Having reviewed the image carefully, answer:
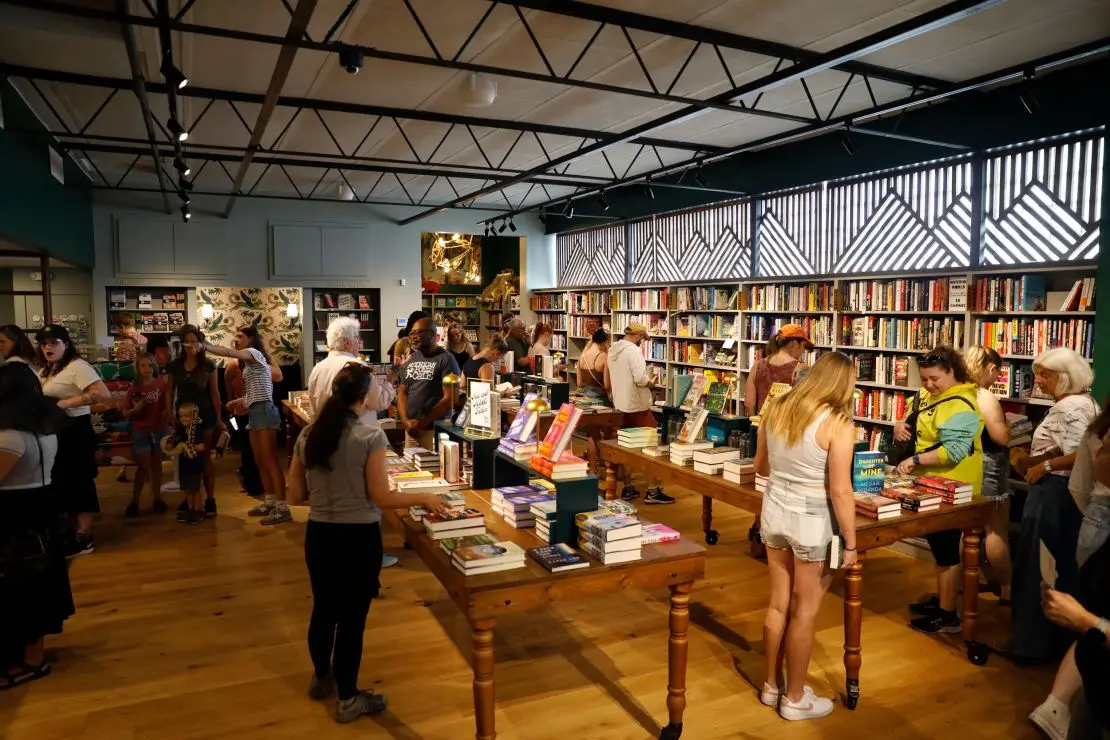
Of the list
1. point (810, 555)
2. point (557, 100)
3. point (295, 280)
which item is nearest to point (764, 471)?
point (810, 555)

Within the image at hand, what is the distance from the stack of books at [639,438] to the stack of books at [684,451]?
21.3 inches

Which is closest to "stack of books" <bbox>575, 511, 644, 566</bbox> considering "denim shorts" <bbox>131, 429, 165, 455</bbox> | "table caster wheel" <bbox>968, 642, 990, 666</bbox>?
"table caster wheel" <bbox>968, 642, 990, 666</bbox>

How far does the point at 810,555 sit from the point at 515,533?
4.53 feet

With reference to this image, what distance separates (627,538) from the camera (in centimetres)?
317

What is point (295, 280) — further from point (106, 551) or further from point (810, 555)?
point (810, 555)

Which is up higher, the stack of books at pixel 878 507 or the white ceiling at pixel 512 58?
the white ceiling at pixel 512 58

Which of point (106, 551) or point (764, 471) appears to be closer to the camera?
point (764, 471)

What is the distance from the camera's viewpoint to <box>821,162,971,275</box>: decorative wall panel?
7469mm

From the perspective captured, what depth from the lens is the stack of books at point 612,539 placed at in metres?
3.13

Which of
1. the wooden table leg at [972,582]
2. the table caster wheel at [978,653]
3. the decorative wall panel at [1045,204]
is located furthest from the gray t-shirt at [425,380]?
the decorative wall panel at [1045,204]

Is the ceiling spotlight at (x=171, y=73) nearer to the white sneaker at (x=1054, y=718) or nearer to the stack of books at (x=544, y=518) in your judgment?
the stack of books at (x=544, y=518)

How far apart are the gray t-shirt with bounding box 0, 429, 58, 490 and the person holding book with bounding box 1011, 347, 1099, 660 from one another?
533 centimetres

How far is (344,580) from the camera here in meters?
3.26

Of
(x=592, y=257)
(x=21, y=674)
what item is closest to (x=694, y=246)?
(x=592, y=257)
